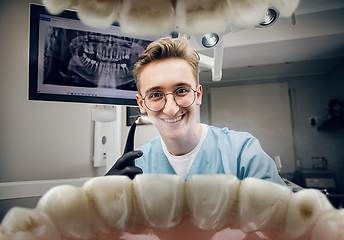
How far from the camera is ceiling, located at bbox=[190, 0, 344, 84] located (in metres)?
0.27

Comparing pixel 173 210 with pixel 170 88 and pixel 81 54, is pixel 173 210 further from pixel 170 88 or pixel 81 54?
pixel 81 54

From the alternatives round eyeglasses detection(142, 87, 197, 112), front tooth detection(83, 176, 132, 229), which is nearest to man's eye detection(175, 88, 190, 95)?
round eyeglasses detection(142, 87, 197, 112)

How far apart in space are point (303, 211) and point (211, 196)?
3.8 inches

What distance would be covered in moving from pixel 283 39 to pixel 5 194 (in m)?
0.41

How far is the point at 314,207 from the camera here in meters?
0.22

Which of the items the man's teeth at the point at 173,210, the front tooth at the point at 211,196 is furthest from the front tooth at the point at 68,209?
the front tooth at the point at 211,196

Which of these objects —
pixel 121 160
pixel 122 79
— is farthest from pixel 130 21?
pixel 121 160

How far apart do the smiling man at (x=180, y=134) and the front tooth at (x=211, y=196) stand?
26 mm

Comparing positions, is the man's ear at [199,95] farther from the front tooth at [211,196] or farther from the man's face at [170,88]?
the front tooth at [211,196]

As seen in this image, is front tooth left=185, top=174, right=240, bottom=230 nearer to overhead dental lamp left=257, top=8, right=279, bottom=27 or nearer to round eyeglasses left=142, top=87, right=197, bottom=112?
round eyeglasses left=142, top=87, right=197, bottom=112

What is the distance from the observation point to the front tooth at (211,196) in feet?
0.76

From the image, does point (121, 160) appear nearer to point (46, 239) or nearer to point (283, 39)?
point (46, 239)

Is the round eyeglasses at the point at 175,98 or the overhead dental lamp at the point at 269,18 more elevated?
the overhead dental lamp at the point at 269,18

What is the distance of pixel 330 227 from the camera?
22 cm
